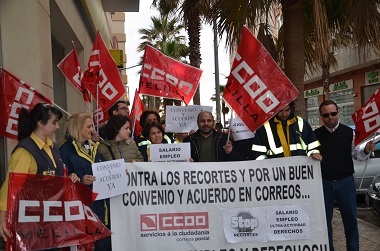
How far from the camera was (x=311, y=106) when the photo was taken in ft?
134

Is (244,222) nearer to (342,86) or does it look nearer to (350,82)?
(350,82)

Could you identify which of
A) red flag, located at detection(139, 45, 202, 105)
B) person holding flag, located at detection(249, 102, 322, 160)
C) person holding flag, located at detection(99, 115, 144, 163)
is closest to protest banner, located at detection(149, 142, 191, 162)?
person holding flag, located at detection(99, 115, 144, 163)

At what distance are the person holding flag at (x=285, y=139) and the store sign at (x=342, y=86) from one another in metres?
27.7

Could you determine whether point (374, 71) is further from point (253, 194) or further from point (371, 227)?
point (253, 194)

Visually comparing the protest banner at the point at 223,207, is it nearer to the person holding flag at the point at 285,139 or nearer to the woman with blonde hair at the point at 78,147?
the person holding flag at the point at 285,139

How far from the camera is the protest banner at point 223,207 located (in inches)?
208

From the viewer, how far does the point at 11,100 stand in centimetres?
538

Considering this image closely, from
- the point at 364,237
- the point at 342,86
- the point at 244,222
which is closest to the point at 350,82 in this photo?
the point at 342,86

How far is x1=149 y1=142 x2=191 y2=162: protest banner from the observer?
5918 mm

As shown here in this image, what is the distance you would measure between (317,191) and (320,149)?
672 mm

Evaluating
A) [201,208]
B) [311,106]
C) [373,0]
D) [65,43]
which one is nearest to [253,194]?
[201,208]

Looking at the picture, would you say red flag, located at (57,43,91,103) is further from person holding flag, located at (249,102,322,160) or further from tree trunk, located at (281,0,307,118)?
tree trunk, located at (281,0,307,118)

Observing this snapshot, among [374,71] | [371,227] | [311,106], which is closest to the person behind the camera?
[371,227]

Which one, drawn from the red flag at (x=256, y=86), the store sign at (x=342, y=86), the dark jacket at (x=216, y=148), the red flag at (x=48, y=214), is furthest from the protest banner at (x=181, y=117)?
the store sign at (x=342, y=86)
